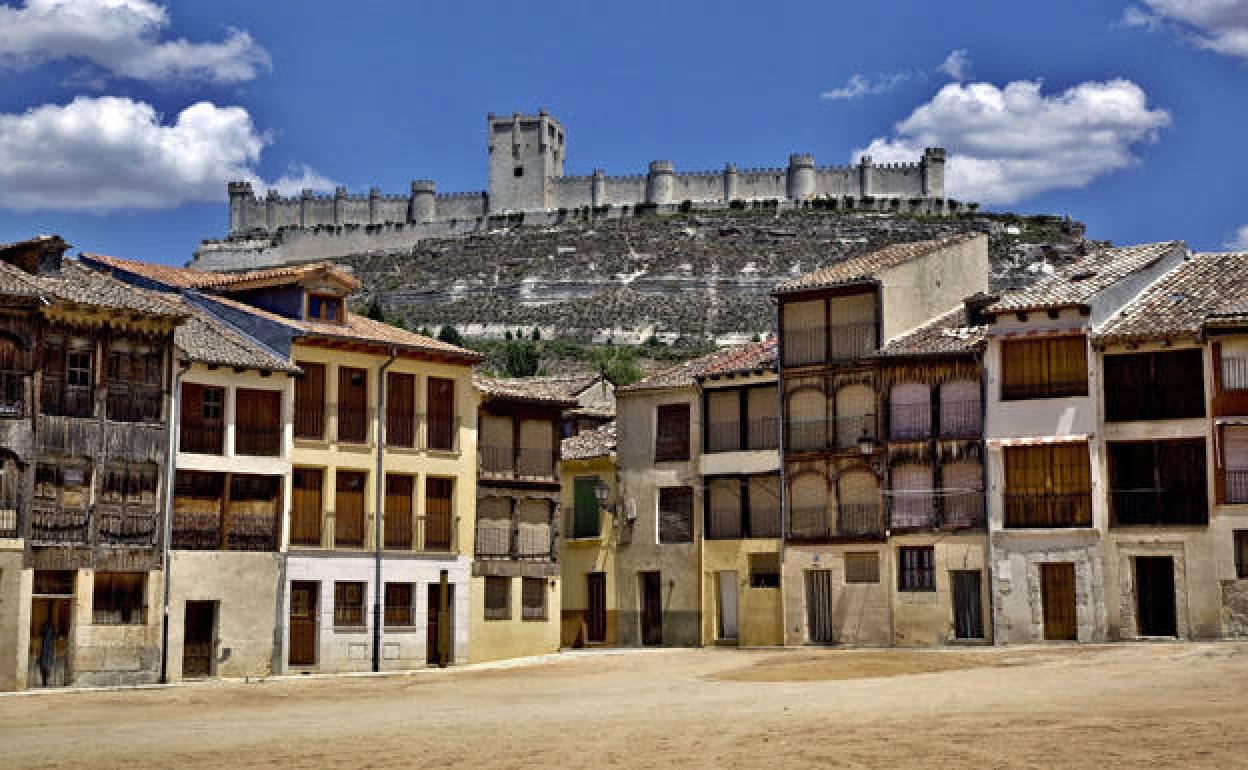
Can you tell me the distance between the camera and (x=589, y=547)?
55125 millimetres

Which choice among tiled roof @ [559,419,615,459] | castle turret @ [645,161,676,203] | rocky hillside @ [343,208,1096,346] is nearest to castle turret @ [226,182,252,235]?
rocky hillside @ [343,208,1096,346]

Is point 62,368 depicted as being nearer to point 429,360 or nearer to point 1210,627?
point 429,360

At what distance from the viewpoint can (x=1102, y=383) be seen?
44375 millimetres

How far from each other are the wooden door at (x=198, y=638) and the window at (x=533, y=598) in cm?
1031

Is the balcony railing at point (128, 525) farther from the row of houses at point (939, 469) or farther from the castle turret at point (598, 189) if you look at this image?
the castle turret at point (598, 189)

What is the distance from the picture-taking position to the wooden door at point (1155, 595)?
43469 mm

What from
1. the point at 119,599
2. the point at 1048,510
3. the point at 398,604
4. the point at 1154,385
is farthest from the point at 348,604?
the point at 1154,385

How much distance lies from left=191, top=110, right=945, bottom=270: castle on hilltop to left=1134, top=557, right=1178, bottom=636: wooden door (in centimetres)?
13707

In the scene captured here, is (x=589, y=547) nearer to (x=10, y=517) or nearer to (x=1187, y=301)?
(x=1187, y=301)

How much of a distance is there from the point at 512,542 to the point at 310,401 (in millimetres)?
7852

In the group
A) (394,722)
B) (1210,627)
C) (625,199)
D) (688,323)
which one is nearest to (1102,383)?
(1210,627)

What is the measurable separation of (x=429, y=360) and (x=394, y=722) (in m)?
20.9

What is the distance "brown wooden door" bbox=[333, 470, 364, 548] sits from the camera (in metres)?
45.8

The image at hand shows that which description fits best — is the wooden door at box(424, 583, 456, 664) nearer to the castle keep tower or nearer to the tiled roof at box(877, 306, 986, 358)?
the tiled roof at box(877, 306, 986, 358)
